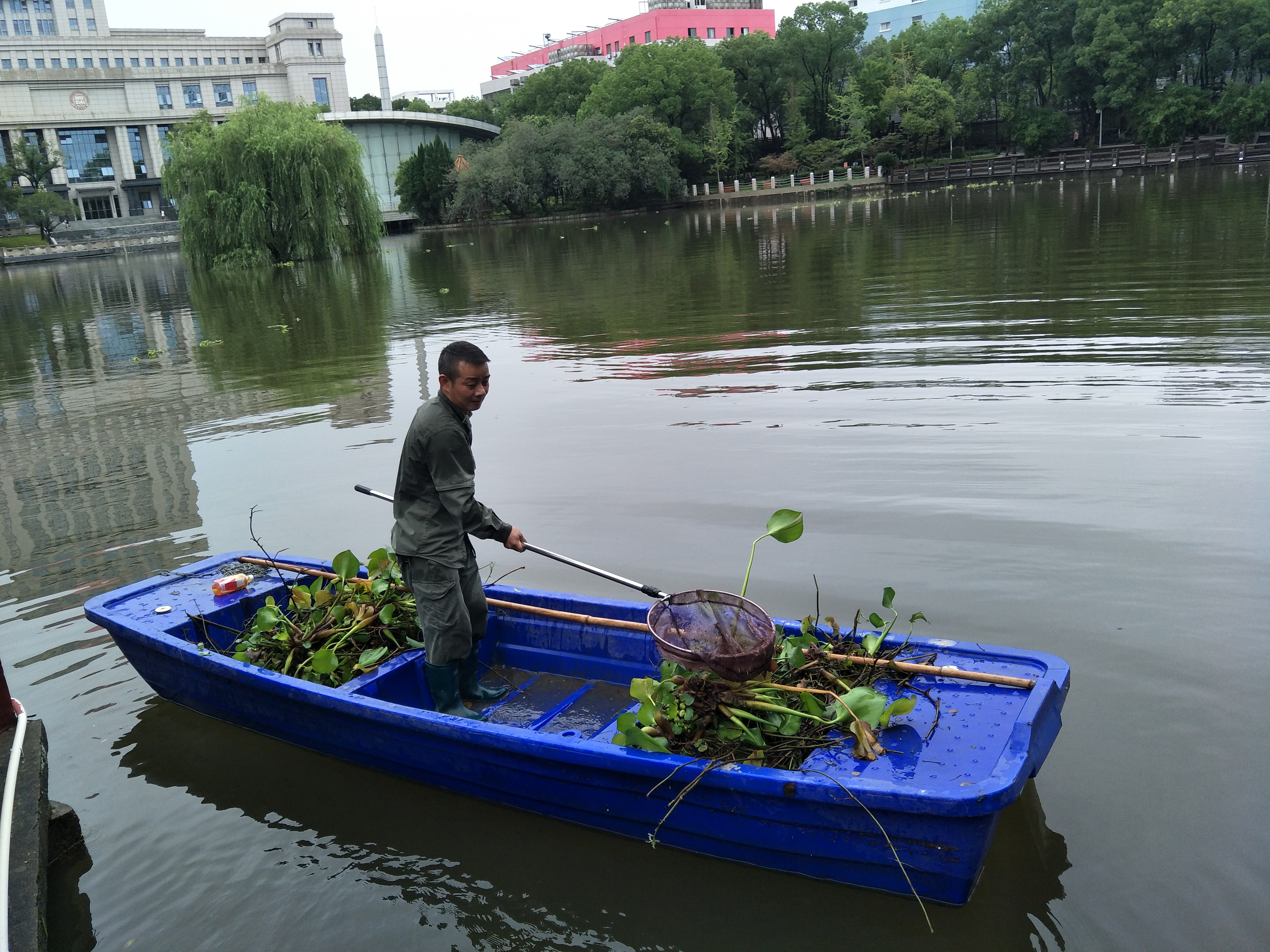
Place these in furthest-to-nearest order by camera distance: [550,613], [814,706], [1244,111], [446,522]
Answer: [1244,111], [550,613], [446,522], [814,706]

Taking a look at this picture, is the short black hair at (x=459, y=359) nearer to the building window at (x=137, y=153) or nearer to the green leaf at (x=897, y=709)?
the green leaf at (x=897, y=709)

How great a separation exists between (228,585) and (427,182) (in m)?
60.2

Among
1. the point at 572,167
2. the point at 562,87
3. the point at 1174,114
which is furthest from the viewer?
the point at 562,87

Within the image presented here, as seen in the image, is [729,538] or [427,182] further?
[427,182]

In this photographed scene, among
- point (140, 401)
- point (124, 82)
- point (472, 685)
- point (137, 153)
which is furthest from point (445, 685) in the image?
point (124, 82)

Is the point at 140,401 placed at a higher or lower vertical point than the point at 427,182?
lower

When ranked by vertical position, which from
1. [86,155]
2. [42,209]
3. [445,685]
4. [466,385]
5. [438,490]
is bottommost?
[445,685]

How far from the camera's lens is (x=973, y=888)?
3549 millimetres

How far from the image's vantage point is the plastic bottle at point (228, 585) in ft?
18.8

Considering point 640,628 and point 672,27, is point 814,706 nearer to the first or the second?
point 640,628

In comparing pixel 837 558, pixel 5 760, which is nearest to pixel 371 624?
pixel 5 760

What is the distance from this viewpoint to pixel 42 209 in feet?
212

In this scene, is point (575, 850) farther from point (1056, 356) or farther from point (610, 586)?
point (1056, 356)

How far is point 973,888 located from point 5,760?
406 centimetres
